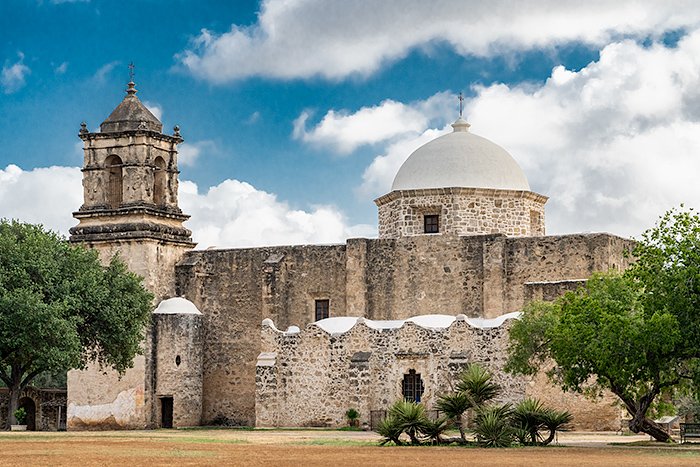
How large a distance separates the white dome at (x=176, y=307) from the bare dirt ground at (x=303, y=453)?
925cm

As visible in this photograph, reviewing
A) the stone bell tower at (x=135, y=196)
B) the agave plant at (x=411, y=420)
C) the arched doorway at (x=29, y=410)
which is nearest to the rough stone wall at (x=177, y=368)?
the stone bell tower at (x=135, y=196)

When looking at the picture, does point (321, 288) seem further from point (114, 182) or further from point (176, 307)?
point (114, 182)

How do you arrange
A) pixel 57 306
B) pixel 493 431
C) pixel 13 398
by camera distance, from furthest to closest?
1. pixel 13 398
2. pixel 57 306
3. pixel 493 431

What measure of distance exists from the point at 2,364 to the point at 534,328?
12.9 meters

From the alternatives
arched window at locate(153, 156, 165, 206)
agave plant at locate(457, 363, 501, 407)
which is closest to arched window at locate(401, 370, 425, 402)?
agave plant at locate(457, 363, 501, 407)

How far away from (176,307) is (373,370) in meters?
7.46

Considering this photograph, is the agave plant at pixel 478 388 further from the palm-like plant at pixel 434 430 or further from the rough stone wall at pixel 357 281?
the rough stone wall at pixel 357 281

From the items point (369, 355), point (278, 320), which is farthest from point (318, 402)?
point (278, 320)

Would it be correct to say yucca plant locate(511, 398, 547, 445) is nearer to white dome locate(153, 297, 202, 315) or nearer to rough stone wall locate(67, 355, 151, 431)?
rough stone wall locate(67, 355, 151, 431)

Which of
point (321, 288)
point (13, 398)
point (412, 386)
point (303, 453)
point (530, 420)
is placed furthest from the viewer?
point (321, 288)

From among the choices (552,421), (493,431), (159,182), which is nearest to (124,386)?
(159,182)

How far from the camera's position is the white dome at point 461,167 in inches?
1309

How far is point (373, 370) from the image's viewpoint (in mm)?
28188

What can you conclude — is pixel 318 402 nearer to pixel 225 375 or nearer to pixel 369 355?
pixel 369 355
